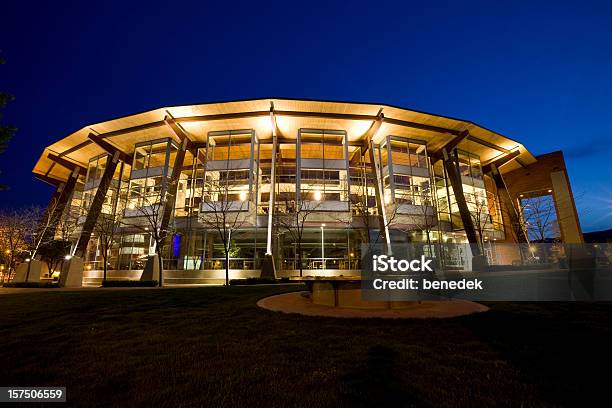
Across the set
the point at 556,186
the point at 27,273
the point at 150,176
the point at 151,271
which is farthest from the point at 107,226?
the point at 556,186

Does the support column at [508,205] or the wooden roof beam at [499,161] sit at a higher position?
the wooden roof beam at [499,161]

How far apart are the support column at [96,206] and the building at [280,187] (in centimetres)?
16

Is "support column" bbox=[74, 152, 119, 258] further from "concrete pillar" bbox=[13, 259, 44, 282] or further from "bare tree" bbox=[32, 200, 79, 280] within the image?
"concrete pillar" bbox=[13, 259, 44, 282]

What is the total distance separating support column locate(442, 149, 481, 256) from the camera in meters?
34.4

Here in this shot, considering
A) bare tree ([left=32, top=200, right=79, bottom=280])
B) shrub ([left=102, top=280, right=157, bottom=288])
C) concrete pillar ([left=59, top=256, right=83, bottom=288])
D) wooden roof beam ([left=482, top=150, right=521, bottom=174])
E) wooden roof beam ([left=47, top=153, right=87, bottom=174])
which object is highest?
wooden roof beam ([left=47, top=153, right=87, bottom=174])

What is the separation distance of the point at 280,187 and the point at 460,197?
72.5 feet

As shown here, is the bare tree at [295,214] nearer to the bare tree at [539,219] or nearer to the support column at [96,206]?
the support column at [96,206]

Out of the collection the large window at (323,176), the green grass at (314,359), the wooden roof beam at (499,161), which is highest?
the wooden roof beam at (499,161)

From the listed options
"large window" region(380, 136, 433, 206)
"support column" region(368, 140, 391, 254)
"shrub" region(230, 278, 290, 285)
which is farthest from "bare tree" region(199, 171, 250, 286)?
"large window" region(380, 136, 433, 206)

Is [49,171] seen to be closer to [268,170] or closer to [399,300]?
[268,170]

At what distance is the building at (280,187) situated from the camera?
103ft

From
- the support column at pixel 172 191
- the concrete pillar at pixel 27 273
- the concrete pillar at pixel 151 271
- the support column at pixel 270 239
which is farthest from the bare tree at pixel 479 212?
the concrete pillar at pixel 27 273

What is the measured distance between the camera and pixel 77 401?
10.8ft

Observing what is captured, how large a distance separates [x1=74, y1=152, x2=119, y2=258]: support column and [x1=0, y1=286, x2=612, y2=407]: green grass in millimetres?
32329
